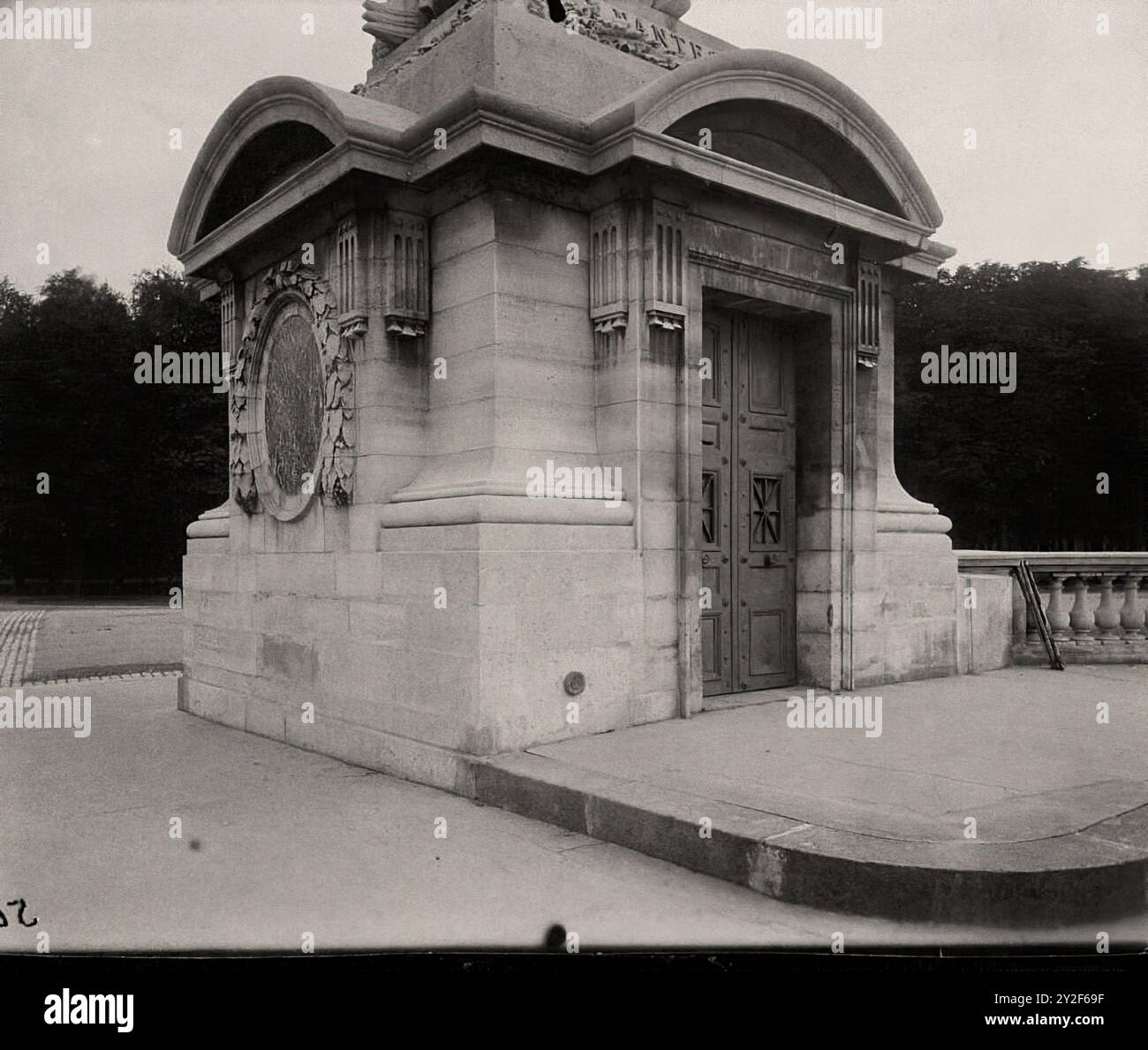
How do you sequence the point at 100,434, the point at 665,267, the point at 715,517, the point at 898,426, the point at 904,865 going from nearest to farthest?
the point at 904,865 → the point at 665,267 → the point at 715,517 → the point at 100,434 → the point at 898,426

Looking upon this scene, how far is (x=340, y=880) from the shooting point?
4.67 m

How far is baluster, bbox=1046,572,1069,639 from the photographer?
10711mm

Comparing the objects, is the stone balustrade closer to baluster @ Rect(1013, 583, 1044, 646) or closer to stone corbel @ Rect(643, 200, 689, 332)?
baluster @ Rect(1013, 583, 1044, 646)

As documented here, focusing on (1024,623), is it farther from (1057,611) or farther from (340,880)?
(340,880)

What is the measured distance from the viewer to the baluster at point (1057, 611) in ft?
35.1

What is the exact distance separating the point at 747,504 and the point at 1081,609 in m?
4.58

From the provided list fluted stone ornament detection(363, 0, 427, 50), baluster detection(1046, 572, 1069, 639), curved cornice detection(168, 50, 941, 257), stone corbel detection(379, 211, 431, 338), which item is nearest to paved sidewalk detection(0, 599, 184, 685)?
curved cornice detection(168, 50, 941, 257)

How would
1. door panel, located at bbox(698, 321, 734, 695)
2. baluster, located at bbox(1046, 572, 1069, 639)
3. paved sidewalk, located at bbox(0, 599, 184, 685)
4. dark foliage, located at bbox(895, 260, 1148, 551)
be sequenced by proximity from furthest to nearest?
1. dark foliage, located at bbox(895, 260, 1148, 551)
2. paved sidewalk, located at bbox(0, 599, 184, 685)
3. baluster, located at bbox(1046, 572, 1069, 639)
4. door panel, located at bbox(698, 321, 734, 695)

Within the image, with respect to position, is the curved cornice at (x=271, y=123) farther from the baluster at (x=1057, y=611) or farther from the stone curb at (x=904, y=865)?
the baluster at (x=1057, y=611)

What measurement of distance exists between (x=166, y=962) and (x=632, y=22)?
24.0 ft

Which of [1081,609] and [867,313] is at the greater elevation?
[867,313]

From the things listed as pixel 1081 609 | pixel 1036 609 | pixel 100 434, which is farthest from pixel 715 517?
pixel 100 434

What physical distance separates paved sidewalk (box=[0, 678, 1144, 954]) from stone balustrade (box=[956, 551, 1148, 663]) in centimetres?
678

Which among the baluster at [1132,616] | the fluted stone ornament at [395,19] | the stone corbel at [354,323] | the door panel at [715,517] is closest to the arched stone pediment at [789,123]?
the door panel at [715,517]
